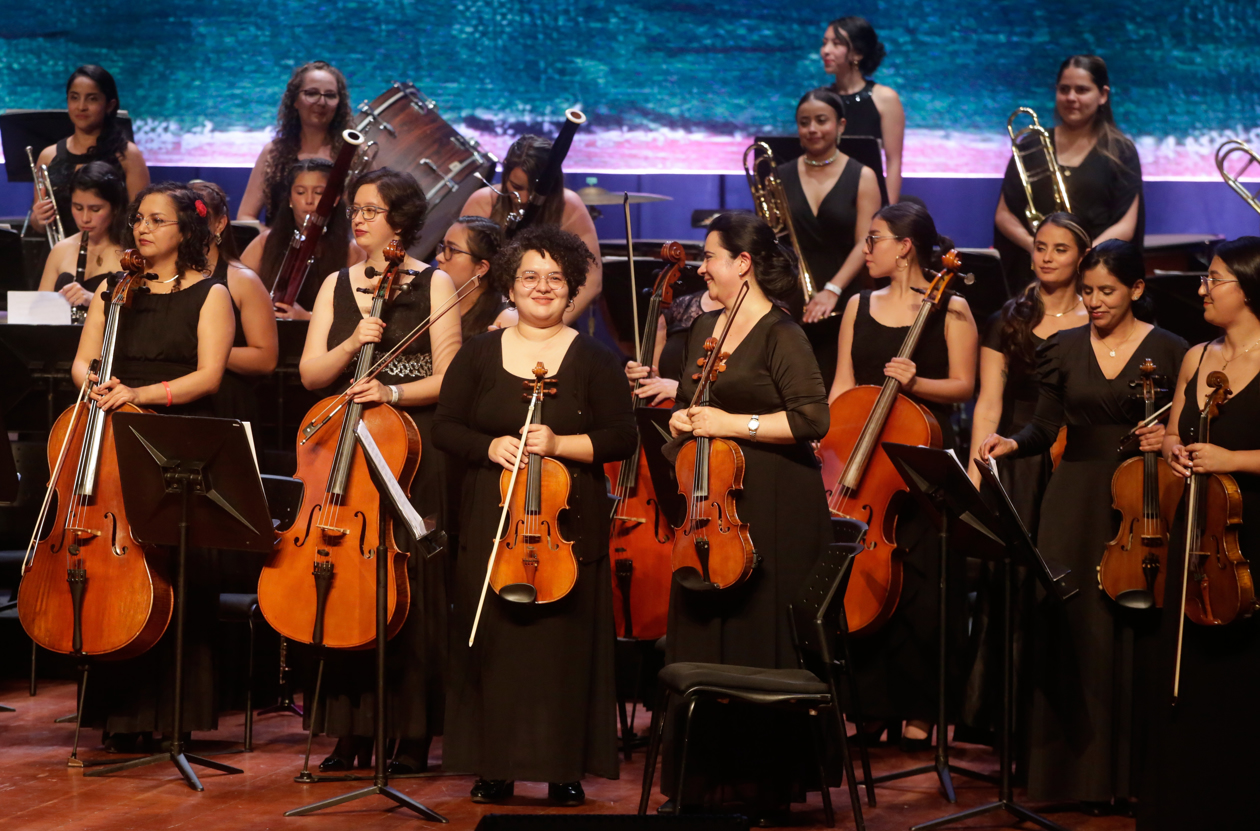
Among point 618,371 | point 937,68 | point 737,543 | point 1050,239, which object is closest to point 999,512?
point 737,543

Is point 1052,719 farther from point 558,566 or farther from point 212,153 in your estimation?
point 212,153

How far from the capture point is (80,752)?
4.32 meters

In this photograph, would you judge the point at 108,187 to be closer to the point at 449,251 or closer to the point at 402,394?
the point at 449,251

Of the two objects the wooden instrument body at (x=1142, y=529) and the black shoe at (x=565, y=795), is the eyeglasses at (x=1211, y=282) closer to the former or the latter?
the wooden instrument body at (x=1142, y=529)

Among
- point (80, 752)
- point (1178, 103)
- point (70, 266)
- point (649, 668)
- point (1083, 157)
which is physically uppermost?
point (1178, 103)

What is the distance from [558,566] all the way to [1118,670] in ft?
5.15

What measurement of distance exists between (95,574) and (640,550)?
5.08ft

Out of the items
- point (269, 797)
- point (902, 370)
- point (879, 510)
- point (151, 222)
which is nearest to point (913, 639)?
point (879, 510)

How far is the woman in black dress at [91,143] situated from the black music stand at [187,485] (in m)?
2.59

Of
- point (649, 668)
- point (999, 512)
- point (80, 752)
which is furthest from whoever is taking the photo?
point (649, 668)

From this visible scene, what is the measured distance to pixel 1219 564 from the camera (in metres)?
3.22

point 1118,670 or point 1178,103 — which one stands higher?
point 1178,103

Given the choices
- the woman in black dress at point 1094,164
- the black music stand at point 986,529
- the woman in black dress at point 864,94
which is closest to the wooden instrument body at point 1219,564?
the black music stand at point 986,529

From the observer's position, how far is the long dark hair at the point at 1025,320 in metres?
4.41
